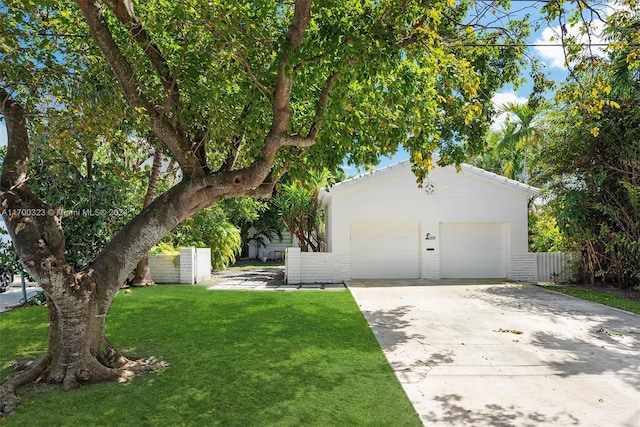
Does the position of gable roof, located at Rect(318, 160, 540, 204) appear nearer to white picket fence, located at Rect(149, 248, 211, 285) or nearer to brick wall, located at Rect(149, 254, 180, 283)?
white picket fence, located at Rect(149, 248, 211, 285)

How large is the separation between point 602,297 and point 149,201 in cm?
1347

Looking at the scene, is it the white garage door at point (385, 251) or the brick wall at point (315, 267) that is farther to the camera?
the white garage door at point (385, 251)

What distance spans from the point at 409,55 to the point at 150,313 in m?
7.74

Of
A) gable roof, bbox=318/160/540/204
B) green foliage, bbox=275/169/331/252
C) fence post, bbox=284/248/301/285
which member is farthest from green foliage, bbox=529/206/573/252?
fence post, bbox=284/248/301/285

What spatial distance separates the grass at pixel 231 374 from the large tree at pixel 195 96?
A: 58 centimetres

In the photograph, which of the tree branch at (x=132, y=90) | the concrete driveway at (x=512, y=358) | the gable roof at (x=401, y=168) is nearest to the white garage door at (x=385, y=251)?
the gable roof at (x=401, y=168)

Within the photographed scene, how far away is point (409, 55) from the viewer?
4984 mm

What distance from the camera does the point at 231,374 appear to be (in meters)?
5.53

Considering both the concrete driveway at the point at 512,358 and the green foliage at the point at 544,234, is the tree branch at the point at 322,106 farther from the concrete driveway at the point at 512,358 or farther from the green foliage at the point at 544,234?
the green foliage at the point at 544,234

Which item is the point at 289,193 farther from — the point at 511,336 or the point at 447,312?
the point at 511,336

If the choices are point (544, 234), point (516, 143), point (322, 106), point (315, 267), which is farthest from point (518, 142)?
point (322, 106)

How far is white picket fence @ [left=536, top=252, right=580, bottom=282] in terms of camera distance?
50.7 feet

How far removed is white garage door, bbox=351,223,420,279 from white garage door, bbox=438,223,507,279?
1.12 meters

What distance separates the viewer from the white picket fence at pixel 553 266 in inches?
608
